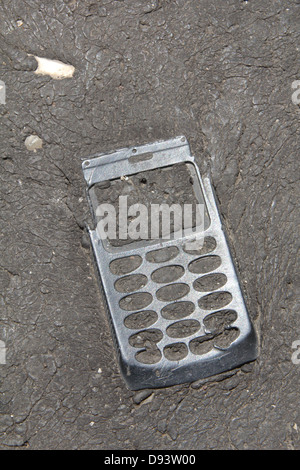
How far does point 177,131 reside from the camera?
1632mm

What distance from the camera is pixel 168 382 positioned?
5.30 feet

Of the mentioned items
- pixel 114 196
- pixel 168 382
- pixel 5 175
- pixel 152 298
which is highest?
pixel 5 175

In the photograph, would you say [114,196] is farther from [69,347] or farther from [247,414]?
[247,414]

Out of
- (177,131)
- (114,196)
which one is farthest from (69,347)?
(177,131)

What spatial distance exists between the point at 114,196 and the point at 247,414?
90 centimetres

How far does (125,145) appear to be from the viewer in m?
1.64

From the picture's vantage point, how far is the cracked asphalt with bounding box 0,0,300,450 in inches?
Answer: 63.6

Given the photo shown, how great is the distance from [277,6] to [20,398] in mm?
1653

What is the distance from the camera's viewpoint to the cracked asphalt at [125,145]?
162 centimetres

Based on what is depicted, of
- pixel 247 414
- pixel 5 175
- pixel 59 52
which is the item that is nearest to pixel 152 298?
pixel 247 414

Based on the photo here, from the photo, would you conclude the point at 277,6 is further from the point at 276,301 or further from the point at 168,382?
the point at 168,382

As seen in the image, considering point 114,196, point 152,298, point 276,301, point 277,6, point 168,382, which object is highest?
point 277,6

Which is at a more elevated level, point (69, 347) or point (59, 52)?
point (59, 52)

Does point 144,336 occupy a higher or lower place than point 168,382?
higher
